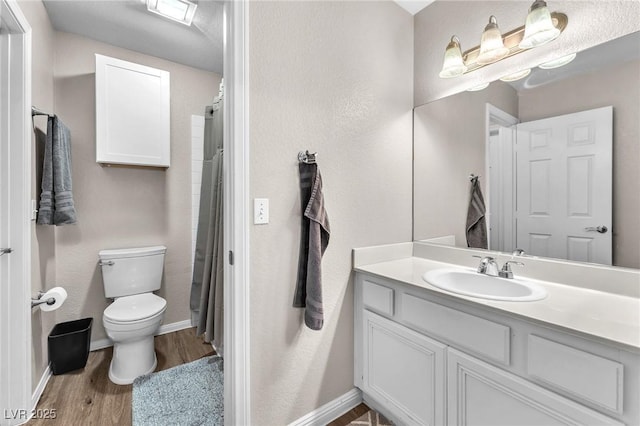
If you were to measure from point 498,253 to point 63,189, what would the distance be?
268cm

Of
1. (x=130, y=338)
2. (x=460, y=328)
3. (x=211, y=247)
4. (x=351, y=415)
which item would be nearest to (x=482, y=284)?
(x=460, y=328)

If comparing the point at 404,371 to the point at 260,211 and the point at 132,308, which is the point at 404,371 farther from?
the point at 132,308

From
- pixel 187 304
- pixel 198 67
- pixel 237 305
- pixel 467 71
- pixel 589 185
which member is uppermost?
pixel 198 67

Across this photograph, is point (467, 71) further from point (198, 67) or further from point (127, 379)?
point (127, 379)

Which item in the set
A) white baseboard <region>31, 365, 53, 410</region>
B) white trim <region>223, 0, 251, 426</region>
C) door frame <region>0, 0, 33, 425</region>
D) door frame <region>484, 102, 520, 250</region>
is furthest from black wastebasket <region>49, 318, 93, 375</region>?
door frame <region>484, 102, 520, 250</region>

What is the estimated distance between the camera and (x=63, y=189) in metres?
1.85

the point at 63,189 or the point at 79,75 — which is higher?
the point at 79,75

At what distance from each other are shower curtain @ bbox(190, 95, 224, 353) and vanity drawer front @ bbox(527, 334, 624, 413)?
1.52 meters

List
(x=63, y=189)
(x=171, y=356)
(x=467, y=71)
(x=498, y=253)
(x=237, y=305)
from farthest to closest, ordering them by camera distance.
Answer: (x=171, y=356) < (x=63, y=189) < (x=467, y=71) < (x=498, y=253) < (x=237, y=305)

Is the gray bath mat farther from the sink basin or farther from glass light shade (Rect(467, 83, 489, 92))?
glass light shade (Rect(467, 83, 489, 92))

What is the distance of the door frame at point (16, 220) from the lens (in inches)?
57.8

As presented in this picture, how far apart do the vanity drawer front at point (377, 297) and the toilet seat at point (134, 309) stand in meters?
1.46

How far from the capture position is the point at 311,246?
1.37m

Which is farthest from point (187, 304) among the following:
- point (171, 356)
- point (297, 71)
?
point (297, 71)
